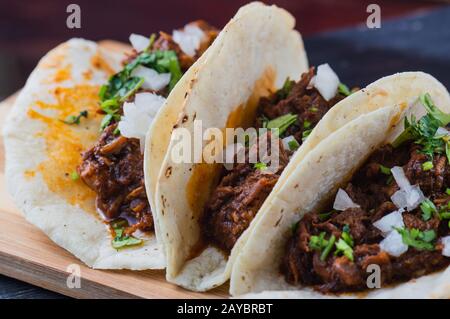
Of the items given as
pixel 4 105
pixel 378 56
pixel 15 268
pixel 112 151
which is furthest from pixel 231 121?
pixel 378 56

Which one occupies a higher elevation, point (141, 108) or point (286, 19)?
point (286, 19)

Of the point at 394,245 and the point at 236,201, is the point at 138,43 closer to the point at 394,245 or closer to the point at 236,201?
the point at 236,201

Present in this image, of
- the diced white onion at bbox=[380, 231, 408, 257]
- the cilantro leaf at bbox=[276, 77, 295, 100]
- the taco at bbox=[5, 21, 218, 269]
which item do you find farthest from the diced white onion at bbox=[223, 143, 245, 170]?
the diced white onion at bbox=[380, 231, 408, 257]

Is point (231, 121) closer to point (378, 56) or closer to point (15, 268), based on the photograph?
point (15, 268)

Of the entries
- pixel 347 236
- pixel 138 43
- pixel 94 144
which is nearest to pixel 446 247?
pixel 347 236
